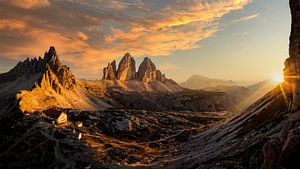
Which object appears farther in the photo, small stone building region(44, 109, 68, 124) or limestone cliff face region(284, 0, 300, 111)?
small stone building region(44, 109, 68, 124)

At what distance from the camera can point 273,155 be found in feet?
123

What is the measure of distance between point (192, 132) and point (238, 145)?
7070cm

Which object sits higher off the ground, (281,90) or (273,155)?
(281,90)

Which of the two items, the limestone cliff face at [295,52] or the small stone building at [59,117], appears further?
the small stone building at [59,117]

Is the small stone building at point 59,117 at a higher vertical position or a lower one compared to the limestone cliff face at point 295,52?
lower

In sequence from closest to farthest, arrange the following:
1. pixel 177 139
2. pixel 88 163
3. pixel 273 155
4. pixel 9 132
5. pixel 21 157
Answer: pixel 273 155
pixel 88 163
pixel 21 157
pixel 9 132
pixel 177 139

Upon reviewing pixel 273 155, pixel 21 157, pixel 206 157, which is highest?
pixel 273 155

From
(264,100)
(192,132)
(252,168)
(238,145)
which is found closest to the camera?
(252,168)

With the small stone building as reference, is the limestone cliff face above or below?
above

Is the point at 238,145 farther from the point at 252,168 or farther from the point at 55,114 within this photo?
the point at 55,114

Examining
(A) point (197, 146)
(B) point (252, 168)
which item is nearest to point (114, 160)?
A: (A) point (197, 146)

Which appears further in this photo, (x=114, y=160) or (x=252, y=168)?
(x=114, y=160)

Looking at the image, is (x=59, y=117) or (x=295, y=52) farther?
(x=59, y=117)

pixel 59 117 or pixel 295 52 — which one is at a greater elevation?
pixel 295 52
